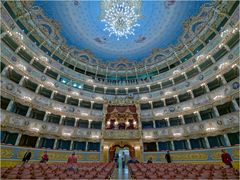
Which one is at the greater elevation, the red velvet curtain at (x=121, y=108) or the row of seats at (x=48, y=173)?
the red velvet curtain at (x=121, y=108)

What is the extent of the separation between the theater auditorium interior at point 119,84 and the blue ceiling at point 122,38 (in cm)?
16

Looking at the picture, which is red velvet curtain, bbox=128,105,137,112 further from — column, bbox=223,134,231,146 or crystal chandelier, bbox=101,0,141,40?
A: column, bbox=223,134,231,146

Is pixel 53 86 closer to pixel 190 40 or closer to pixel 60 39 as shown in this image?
pixel 60 39

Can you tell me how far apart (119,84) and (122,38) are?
9.59 m

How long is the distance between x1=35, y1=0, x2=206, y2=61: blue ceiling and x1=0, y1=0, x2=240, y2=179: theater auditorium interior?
16cm

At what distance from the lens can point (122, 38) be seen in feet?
96.3

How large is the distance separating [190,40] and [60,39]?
23.3 meters

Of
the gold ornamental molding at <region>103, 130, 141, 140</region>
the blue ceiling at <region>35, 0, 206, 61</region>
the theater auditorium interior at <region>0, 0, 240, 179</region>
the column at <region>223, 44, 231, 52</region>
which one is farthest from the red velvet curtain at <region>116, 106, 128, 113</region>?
the column at <region>223, 44, 231, 52</region>

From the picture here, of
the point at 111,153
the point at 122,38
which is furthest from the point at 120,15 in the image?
the point at 111,153

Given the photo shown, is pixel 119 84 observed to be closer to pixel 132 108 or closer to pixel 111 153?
pixel 132 108

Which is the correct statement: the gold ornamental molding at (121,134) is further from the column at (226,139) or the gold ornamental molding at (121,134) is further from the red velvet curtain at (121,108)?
the column at (226,139)

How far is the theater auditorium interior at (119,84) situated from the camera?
1583 cm

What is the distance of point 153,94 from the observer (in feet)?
81.5

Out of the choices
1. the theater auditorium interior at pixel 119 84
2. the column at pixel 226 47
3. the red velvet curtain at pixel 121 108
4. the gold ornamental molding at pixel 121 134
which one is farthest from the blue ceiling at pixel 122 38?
the gold ornamental molding at pixel 121 134
